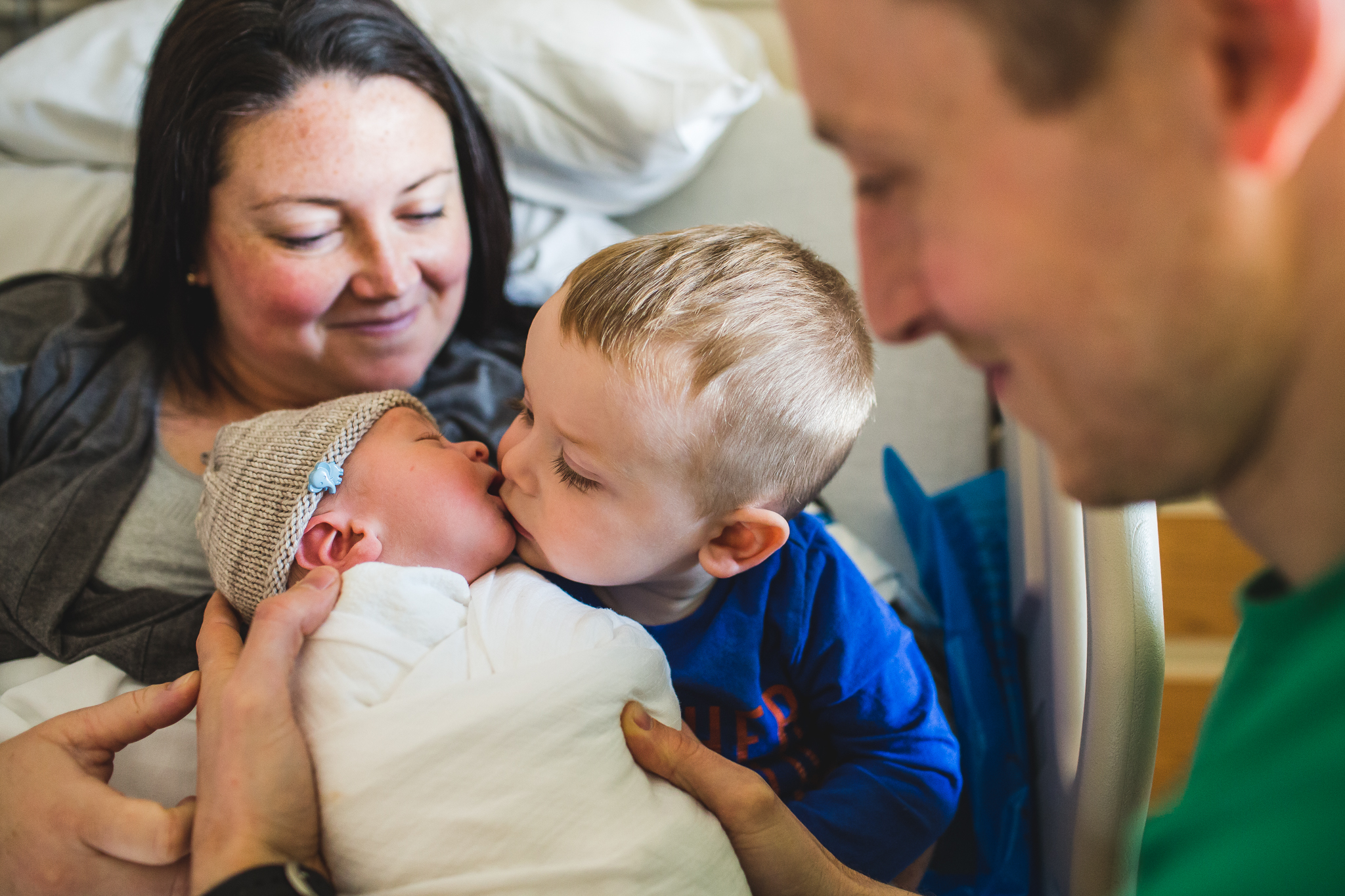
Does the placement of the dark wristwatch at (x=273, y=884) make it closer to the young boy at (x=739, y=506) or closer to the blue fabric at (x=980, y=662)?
the young boy at (x=739, y=506)

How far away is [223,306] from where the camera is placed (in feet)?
4.48

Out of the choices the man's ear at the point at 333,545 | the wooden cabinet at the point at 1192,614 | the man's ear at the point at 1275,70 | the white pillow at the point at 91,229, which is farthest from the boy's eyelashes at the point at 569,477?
Result: the wooden cabinet at the point at 1192,614

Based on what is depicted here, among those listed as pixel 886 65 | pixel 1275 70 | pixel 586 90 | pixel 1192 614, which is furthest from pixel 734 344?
pixel 1192 614

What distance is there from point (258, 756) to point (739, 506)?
0.51 metres

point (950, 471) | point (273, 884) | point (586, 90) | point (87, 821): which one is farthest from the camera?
point (586, 90)

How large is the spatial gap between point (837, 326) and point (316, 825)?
70 centimetres

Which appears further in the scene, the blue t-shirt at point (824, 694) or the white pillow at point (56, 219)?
the white pillow at point (56, 219)

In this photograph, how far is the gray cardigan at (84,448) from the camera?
3.69 feet

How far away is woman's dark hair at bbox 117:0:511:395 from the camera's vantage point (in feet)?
4.11

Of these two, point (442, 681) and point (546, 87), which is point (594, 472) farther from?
point (546, 87)

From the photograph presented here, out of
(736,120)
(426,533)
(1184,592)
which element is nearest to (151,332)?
(426,533)

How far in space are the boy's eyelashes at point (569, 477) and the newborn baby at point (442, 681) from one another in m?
0.11

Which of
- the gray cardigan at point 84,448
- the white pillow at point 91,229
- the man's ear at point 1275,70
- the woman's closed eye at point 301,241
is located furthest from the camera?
the white pillow at point 91,229

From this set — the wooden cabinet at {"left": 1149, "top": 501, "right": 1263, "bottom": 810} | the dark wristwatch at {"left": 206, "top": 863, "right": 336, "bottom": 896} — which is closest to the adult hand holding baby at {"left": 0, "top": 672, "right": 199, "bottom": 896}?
the dark wristwatch at {"left": 206, "top": 863, "right": 336, "bottom": 896}
